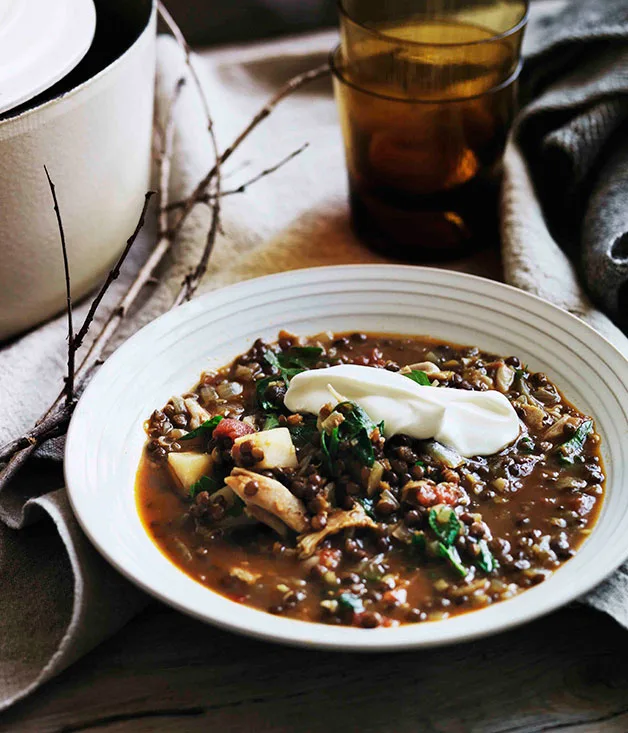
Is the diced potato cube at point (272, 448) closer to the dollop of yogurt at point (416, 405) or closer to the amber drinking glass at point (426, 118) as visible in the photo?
the dollop of yogurt at point (416, 405)

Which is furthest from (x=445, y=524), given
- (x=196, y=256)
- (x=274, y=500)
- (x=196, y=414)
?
(x=196, y=256)

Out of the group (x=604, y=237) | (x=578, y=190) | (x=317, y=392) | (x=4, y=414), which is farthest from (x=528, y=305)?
(x=4, y=414)

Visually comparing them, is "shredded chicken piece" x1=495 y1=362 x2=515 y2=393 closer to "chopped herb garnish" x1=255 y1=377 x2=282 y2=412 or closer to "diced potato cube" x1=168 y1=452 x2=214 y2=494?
"chopped herb garnish" x1=255 y1=377 x2=282 y2=412

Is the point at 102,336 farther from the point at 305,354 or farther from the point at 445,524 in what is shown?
the point at 445,524

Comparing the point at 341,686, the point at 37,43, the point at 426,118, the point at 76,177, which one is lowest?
the point at 341,686

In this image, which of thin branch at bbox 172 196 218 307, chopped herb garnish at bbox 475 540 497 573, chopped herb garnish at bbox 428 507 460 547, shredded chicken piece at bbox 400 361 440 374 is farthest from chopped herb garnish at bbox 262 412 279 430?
thin branch at bbox 172 196 218 307

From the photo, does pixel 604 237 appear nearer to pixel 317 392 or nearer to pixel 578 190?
pixel 578 190
